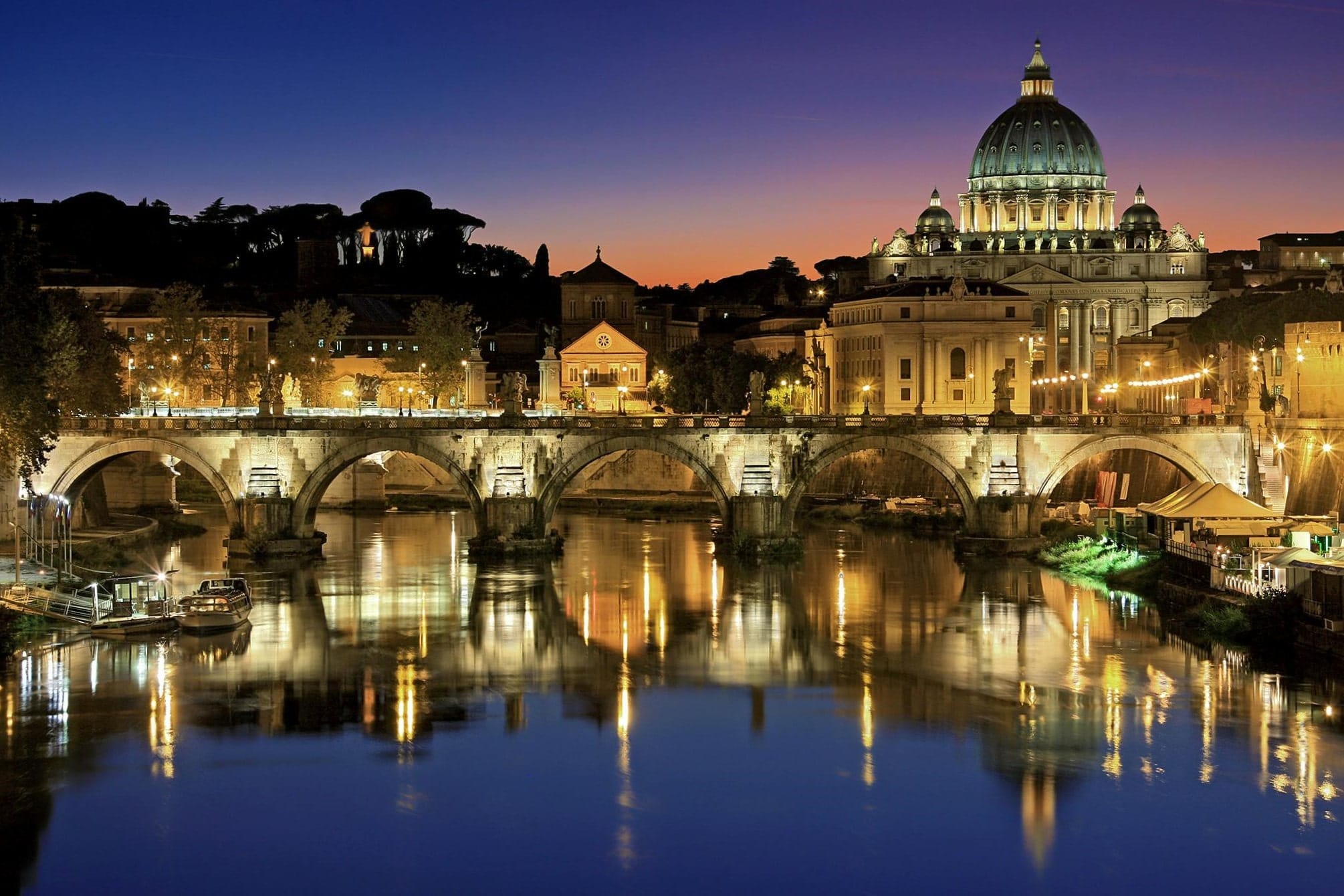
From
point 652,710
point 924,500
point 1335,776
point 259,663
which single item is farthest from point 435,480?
point 1335,776

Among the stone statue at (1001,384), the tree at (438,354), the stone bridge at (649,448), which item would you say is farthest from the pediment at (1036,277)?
the stone bridge at (649,448)

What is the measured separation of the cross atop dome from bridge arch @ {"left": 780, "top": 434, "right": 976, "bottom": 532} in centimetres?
9732

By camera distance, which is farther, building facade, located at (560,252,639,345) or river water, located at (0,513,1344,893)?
building facade, located at (560,252,639,345)

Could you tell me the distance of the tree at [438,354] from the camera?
96375 millimetres

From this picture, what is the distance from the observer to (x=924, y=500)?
80.8 m

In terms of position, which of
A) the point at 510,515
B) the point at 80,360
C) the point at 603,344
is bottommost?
the point at 510,515

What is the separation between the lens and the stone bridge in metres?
61.2

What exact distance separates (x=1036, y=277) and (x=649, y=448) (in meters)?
82.0

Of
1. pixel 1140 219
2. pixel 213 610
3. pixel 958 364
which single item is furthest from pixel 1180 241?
pixel 213 610

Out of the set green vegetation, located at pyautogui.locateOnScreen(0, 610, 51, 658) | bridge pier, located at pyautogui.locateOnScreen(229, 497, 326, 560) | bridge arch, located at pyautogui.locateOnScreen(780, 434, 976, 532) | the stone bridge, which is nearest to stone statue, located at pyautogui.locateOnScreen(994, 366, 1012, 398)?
the stone bridge

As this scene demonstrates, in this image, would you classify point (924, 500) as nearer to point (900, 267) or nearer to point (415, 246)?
point (900, 267)

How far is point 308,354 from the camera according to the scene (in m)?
93.3

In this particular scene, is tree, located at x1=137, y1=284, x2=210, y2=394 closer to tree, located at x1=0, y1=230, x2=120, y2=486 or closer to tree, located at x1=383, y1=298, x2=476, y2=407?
tree, located at x1=383, y1=298, x2=476, y2=407

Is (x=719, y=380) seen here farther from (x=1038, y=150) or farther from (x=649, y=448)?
(x=1038, y=150)
